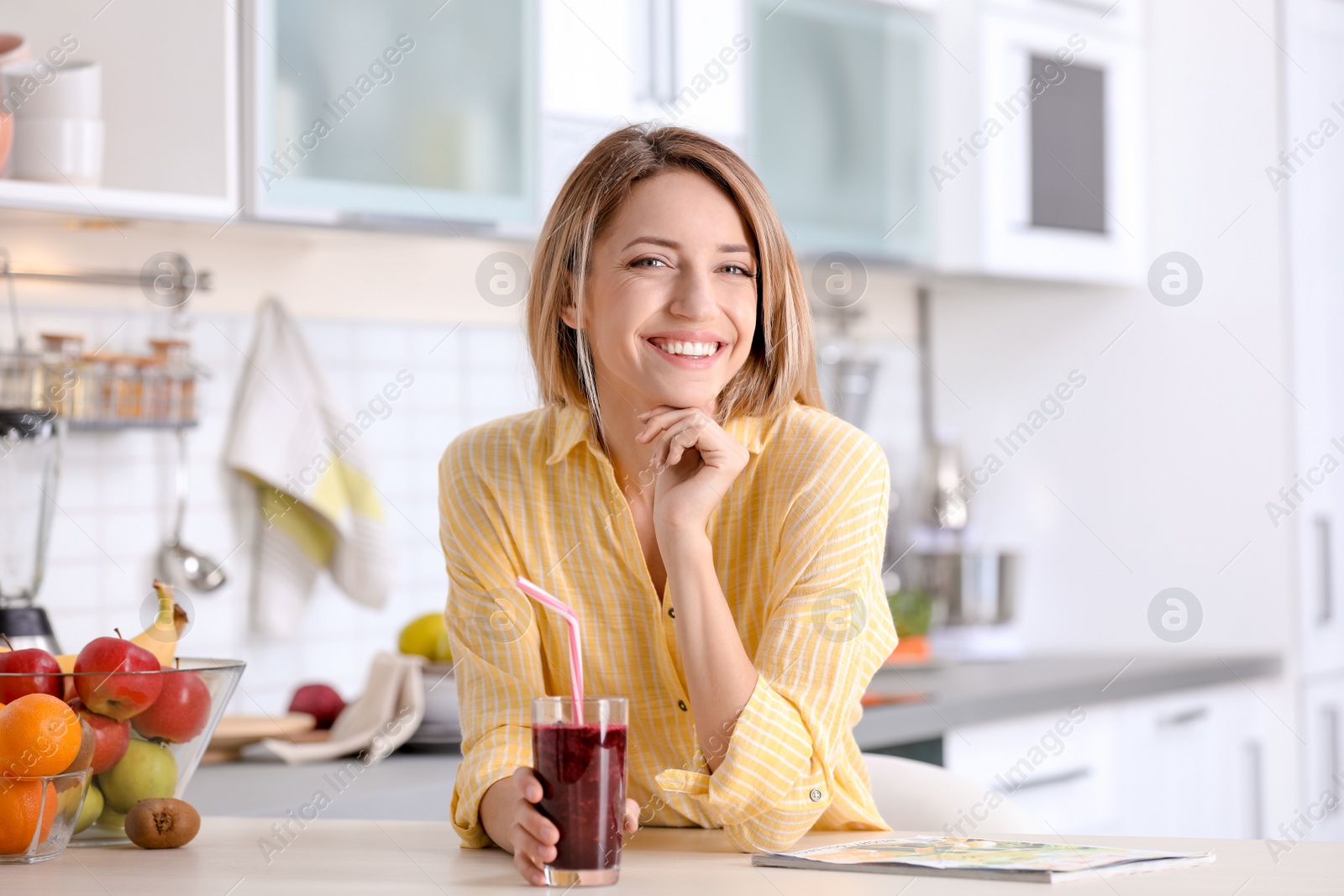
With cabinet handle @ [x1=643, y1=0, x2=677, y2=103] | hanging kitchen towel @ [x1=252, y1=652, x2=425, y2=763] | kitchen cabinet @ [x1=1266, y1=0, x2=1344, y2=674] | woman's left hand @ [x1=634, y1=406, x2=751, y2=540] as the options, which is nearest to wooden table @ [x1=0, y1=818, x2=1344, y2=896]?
woman's left hand @ [x1=634, y1=406, x2=751, y2=540]

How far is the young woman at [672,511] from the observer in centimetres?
111

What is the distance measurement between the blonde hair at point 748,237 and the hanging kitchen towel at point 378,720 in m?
0.71

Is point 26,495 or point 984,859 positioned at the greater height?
point 26,495

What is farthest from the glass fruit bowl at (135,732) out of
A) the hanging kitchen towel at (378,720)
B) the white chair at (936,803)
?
the hanging kitchen towel at (378,720)

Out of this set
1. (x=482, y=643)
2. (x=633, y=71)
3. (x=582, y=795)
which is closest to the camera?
(x=582, y=795)

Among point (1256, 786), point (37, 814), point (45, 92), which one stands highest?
point (45, 92)

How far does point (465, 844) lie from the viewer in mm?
1113

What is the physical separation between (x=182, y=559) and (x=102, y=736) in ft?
3.89

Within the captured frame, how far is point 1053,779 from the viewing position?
8.30 feet

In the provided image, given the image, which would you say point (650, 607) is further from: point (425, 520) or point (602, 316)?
point (425, 520)

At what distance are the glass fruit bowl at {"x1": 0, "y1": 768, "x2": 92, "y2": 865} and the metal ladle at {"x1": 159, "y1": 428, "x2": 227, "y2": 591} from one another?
47.5 inches

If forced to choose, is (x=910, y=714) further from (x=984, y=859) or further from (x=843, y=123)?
(x=984, y=859)

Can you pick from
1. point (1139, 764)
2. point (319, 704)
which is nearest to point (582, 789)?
point (319, 704)

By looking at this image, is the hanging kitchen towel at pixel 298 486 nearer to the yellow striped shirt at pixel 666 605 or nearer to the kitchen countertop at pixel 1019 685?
the kitchen countertop at pixel 1019 685
